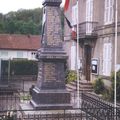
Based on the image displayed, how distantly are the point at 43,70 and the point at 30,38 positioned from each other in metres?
38.5

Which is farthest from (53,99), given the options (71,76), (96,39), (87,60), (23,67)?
(23,67)

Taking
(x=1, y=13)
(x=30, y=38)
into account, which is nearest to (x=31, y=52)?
(x=30, y=38)

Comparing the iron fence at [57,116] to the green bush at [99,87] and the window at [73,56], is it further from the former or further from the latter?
the window at [73,56]

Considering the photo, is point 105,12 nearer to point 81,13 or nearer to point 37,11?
point 81,13

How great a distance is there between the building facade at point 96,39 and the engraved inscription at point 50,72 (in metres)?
8.42

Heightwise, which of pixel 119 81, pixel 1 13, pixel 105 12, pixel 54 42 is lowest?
pixel 119 81

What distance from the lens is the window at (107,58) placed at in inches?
1013

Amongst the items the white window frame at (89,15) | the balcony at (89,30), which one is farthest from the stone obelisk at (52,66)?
the white window frame at (89,15)

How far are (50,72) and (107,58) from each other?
9865 mm

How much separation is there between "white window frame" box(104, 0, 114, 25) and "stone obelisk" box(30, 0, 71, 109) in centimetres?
940

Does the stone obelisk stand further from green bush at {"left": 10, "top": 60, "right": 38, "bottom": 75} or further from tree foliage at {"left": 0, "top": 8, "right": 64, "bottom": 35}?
tree foliage at {"left": 0, "top": 8, "right": 64, "bottom": 35}

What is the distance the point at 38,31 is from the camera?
224ft

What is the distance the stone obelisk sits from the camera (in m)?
16.6

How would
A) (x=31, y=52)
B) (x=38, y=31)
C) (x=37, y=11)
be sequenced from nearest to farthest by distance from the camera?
(x=31, y=52) → (x=38, y=31) → (x=37, y=11)
